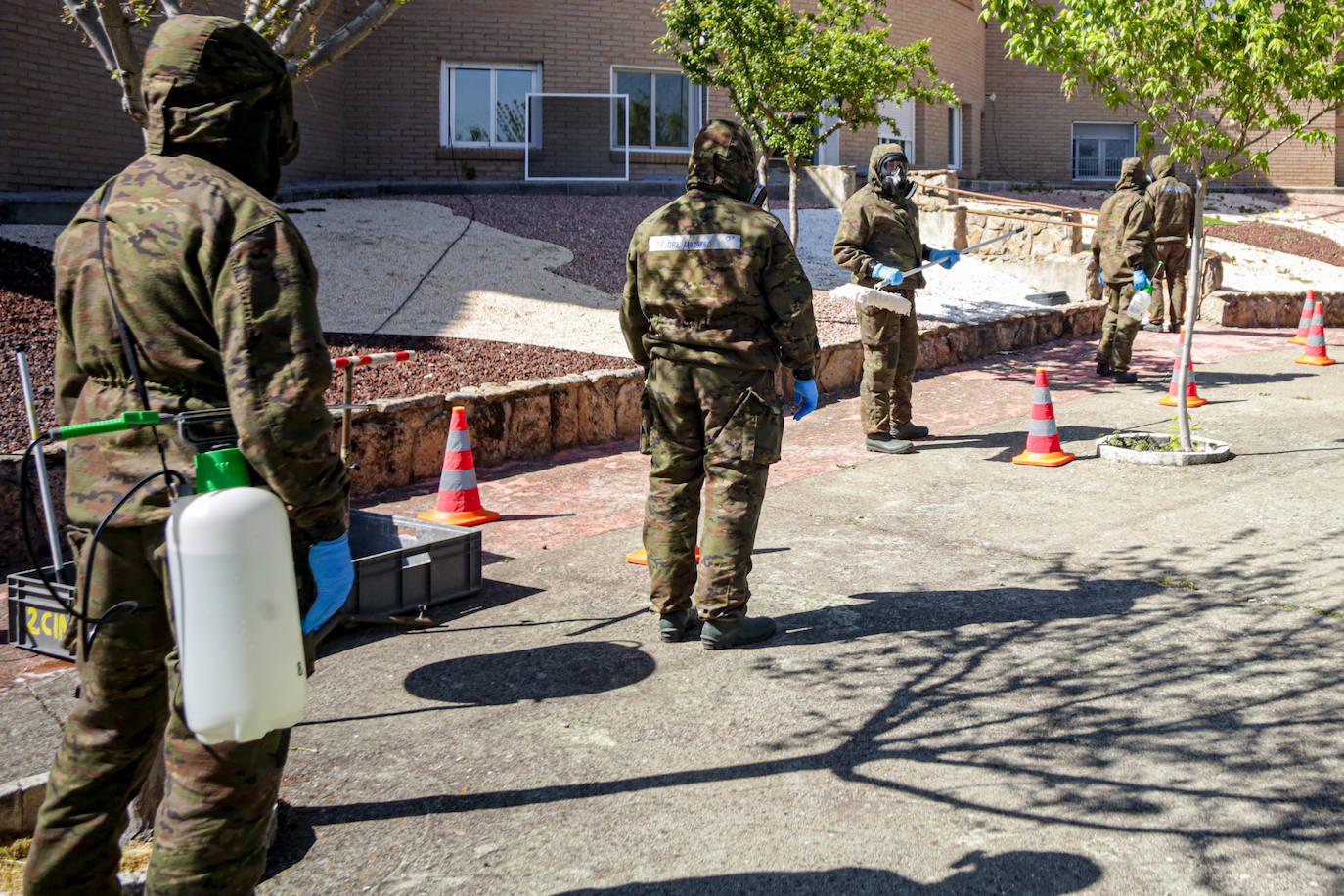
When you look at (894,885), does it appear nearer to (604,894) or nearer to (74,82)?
(604,894)

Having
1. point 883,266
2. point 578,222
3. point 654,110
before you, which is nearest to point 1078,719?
point 883,266

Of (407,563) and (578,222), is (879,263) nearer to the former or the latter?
(407,563)

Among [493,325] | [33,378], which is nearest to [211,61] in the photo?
[33,378]

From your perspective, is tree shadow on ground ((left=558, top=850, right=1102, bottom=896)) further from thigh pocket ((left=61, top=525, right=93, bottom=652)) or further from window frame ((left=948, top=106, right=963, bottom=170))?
window frame ((left=948, top=106, right=963, bottom=170))

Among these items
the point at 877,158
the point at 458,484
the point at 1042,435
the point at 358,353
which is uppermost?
the point at 877,158

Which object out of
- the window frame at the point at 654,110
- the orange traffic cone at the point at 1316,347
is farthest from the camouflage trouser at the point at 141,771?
the window frame at the point at 654,110

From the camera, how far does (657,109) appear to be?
2169 centimetres

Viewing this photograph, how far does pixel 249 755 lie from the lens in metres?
2.49

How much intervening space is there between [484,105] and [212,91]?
19.0m

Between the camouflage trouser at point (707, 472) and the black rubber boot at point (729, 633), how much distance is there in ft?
0.12

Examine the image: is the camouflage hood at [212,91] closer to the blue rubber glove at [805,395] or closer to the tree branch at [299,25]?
the blue rubber glove at [805,395]

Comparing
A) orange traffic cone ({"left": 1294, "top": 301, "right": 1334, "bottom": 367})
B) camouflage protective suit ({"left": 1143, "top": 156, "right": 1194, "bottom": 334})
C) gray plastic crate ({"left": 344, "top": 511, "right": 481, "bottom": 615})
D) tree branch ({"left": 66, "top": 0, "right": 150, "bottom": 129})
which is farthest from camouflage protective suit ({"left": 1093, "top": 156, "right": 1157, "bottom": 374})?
tree branch ({"left": 66, "top": 0, "right": 150, "bottom": 129})

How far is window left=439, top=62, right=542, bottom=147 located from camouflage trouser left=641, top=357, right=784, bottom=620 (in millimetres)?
16656

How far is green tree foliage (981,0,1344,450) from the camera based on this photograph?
7.17m
